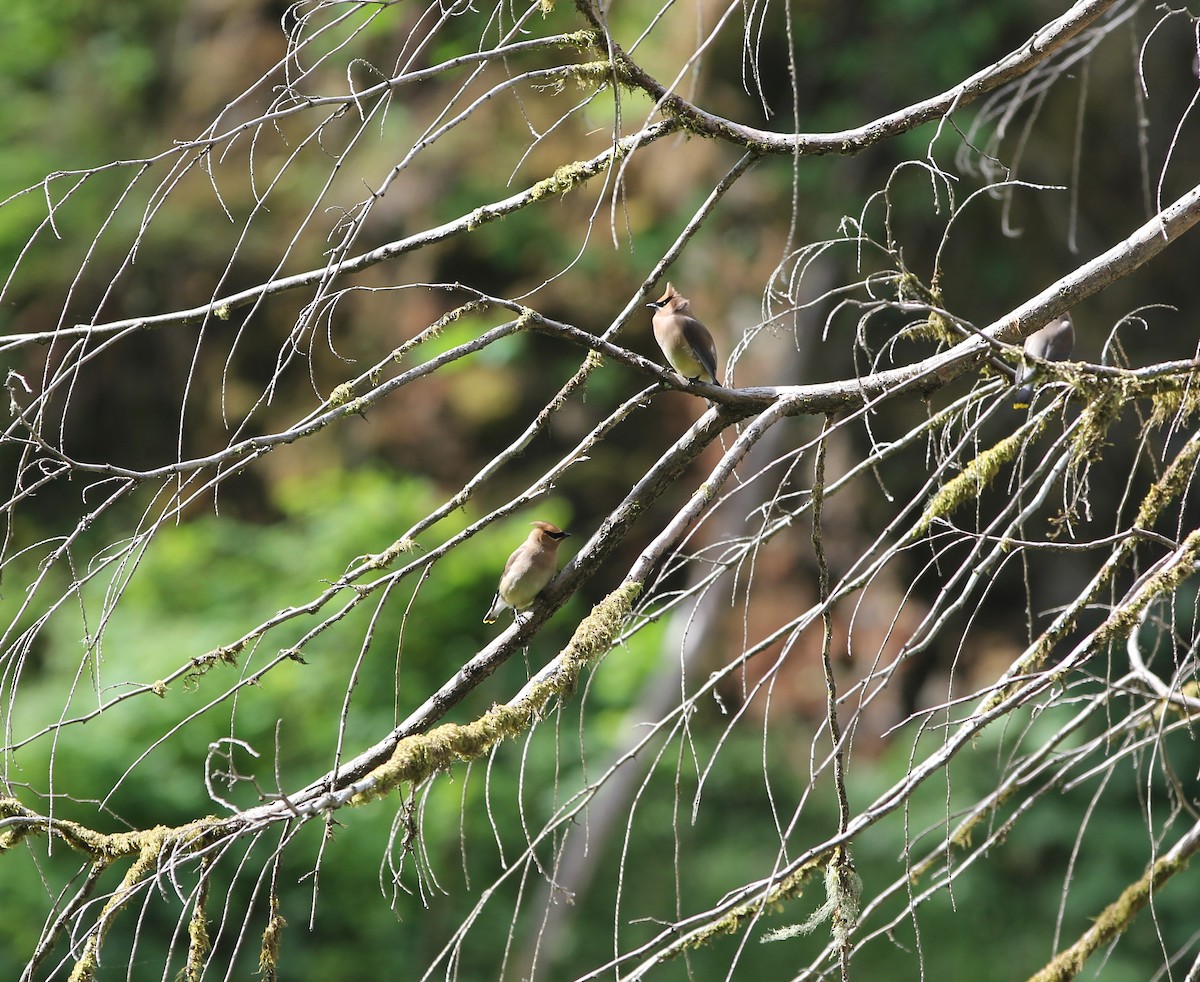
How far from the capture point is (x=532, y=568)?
472cm

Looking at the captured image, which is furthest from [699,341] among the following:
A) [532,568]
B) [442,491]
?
[442,491]

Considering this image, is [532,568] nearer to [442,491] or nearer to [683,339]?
[683,339]

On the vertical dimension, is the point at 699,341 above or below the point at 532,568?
above

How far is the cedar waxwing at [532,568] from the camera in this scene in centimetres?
471

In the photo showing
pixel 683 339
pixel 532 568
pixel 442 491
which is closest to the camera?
pixel 532 568

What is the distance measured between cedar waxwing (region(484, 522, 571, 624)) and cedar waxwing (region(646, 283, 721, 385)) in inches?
32.5

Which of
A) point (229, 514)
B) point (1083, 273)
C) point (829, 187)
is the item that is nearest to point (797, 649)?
point (829, 187)

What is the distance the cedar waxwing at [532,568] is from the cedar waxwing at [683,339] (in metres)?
0.83

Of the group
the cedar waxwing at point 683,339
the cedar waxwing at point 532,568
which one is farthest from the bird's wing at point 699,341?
the cedar waxwing at point 532,568

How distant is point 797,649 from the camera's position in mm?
10836

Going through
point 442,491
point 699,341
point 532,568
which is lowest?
point 442,491

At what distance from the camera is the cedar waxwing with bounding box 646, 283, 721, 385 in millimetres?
5070

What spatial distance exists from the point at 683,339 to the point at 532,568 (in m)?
1.09

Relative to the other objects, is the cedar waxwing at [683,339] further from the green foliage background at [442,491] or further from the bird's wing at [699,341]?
the green foliage background at [442,491]
